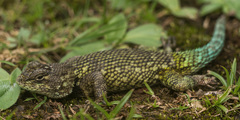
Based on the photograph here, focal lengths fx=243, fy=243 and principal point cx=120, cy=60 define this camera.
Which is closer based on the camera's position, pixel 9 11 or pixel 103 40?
pixel 103 40

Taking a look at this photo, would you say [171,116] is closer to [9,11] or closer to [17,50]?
[17,50]

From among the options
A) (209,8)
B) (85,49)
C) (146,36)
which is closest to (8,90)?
(85,49)

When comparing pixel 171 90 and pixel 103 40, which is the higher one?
pixel 103 40

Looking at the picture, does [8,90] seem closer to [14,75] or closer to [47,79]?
[14,75]

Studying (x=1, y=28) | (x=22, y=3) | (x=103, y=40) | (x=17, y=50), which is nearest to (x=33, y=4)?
(x=22, y=3)

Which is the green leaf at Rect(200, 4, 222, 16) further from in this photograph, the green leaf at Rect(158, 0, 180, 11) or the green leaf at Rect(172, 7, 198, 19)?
the green leaf at Rect(158, 0, 180, 11)

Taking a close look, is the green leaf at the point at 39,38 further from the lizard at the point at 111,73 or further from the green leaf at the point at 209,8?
the green leaf at the point at 209,8
